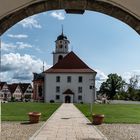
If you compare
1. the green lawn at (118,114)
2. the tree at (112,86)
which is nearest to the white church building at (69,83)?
the tree at (112,86)

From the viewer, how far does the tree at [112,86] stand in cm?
8362

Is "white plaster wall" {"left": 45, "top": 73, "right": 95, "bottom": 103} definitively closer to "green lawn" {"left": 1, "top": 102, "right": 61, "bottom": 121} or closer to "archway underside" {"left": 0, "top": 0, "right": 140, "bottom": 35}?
"green lawn" {"left": 1, "top": 102, "right": 61, "bottom": 121}

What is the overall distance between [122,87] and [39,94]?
22.1 m

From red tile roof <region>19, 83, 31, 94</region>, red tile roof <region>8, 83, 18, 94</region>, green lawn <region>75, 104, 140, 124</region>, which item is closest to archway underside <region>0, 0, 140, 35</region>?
green lawn <region>75, 104, 140, 124</region>

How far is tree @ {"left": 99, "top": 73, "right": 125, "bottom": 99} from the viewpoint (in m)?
83.6

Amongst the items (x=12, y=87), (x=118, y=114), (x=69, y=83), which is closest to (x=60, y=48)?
(x=69, y=83)

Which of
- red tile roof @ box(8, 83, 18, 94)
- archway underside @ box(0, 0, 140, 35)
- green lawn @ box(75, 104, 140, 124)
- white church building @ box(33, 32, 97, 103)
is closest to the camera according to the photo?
archway underside @ box(0, 0, 140, 35)

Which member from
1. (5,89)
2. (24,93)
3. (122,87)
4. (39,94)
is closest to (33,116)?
(39,94)

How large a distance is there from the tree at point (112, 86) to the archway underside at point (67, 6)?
77.7 m

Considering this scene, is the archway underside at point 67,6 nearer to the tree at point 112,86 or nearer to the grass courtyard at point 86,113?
the grass courtyard at point 86,113

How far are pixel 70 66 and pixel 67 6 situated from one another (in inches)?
2330

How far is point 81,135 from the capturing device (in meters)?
12.9

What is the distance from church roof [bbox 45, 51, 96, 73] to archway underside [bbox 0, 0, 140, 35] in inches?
2208

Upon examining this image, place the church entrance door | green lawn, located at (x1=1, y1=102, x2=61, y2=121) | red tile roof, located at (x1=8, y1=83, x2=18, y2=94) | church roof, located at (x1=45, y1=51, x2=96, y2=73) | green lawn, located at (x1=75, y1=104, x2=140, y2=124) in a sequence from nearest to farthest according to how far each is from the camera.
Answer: green lawn, located at (x1=1, y1=102, x2=61, y2=121), green lawn, located at (x1=75, y1=104, x2=140, y2=124), the church entrance door, church roof, located at (x1=45, y1=51, x2=96, y2=73), red tile roof, located at (x1=8, y1=83, x2=18, y2=94)
